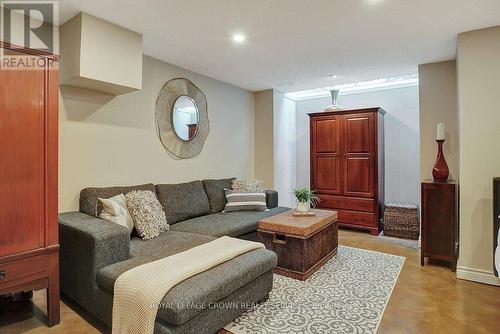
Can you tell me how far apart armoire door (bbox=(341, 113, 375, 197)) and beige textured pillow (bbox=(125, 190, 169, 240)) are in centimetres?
311

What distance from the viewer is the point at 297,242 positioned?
2.77 meters

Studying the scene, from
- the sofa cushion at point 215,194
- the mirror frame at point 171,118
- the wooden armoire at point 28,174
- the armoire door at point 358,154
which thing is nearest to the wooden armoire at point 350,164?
the armoire door at point 358,154

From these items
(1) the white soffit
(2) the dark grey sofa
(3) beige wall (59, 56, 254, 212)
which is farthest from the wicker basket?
(2) the dark grey sofa

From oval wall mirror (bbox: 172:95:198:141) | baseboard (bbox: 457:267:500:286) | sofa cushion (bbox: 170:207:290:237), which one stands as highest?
oval wall mirror (bbox: 172:95:198:141)

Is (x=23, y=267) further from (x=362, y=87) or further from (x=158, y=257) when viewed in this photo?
(x=362, y=87)

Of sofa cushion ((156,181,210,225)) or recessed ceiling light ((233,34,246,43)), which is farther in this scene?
sofa cushion ((156,181,210,225))

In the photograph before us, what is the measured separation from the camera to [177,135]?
12.4 ft

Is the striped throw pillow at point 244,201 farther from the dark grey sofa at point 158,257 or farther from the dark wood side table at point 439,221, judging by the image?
the dark wood side table at point 439,221

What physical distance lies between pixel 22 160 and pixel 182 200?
1.71 meters

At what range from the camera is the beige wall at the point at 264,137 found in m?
5.09

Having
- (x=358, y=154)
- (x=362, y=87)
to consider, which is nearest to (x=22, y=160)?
(x=358, y=154)

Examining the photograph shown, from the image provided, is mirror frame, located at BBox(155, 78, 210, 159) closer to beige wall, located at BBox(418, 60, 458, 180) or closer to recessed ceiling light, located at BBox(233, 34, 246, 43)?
recessed ceiling light, located at BBox(233, 34, 246, 43)

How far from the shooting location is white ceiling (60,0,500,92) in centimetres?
232

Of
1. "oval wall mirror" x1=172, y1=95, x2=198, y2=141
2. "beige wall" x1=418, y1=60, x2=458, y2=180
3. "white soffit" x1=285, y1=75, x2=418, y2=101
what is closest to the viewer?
"beige wall" x1=418, y1=60, x2=458, y2=180
